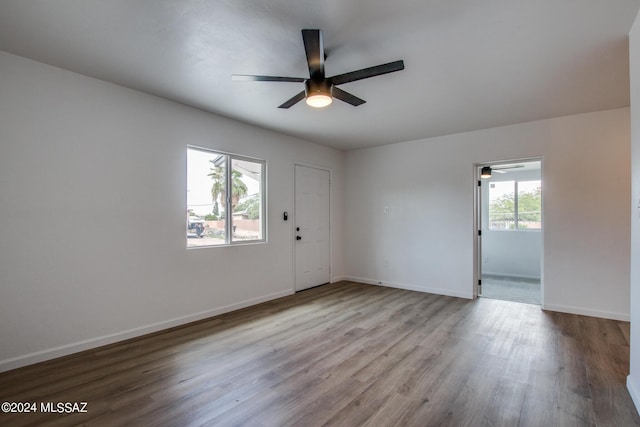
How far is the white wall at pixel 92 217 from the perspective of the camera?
2568 mm

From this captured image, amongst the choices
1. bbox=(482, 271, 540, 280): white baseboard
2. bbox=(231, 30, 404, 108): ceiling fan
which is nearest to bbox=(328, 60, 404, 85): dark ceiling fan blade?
bbox=(231, 30, 404, 108): ceiling fan

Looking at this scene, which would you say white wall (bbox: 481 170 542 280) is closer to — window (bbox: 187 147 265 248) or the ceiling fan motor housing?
window (bbox: 187 147 265 248)

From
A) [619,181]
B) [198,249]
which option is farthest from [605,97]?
[198,249]

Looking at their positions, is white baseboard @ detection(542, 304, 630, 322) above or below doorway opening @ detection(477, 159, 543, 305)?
below

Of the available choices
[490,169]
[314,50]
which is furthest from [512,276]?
[314,50]

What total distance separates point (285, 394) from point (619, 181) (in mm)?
4587

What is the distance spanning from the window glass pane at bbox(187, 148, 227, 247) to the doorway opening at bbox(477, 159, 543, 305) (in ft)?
17.0

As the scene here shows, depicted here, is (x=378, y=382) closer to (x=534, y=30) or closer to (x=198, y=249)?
(x=198, y=249)

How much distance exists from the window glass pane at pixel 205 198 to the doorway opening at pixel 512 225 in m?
5.18

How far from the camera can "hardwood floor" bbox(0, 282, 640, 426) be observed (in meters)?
1.98

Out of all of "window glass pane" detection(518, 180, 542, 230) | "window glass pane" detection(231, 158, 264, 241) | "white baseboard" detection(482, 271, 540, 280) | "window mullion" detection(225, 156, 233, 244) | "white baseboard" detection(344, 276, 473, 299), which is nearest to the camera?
"window mullion" detection(225, 156, 233, 244)

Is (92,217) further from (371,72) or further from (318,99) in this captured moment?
(371,72)

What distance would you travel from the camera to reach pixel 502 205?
284 inches

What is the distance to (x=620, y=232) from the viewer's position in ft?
12.3
